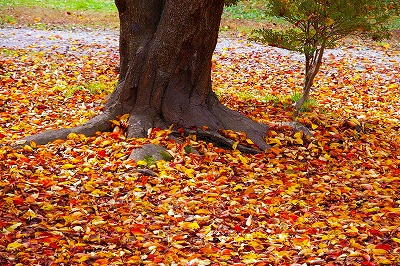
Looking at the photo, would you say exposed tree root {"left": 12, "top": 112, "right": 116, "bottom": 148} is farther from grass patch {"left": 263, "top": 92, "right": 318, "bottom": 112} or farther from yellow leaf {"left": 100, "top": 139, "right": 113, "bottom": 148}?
grass patch {"left": 263, "top": 92, "right": 318, "bottom": 112}

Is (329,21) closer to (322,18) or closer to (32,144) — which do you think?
(322,18)

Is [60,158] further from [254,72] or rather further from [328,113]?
[254,72]

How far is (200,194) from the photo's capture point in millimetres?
5336

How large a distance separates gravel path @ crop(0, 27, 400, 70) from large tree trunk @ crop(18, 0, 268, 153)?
5796 millimetres

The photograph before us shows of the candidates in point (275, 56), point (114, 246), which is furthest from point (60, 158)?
point (275, 56)

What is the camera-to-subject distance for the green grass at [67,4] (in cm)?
1777

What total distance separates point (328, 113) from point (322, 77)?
3.22 metres

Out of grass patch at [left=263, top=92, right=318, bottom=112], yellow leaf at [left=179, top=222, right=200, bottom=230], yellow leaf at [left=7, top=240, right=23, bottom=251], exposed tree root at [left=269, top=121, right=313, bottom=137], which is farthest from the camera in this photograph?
grass patch at [left=263, top=92, right=318, bottom=112]

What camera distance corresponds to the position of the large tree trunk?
6438 mm

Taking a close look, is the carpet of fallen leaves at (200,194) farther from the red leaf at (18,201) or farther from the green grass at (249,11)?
the green grass at (249,11)

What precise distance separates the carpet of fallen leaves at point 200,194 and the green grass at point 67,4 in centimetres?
962

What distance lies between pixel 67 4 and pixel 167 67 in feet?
43.1

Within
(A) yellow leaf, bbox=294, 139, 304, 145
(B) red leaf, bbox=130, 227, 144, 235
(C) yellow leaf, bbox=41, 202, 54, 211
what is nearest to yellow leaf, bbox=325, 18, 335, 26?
(A) yellow leaf, bbox=294, 139, 304, 145

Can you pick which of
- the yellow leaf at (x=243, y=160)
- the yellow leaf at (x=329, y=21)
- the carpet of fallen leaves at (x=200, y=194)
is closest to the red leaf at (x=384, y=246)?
the carpet of fallen leaves at (x=200, y=194)
